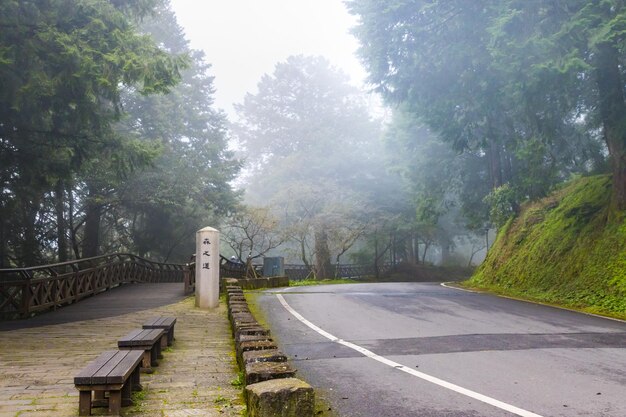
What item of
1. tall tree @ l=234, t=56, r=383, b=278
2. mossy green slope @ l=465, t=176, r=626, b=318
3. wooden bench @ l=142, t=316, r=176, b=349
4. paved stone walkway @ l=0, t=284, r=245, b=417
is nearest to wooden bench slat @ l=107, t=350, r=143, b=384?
paved stone walkway @ l=0, t=284, r=245, b=417

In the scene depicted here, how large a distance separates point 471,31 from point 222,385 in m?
13.7

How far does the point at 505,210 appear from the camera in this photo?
73.9ft

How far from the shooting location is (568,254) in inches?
611

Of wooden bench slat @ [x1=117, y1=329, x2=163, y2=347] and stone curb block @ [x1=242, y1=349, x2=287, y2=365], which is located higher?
wooden bench slat @ [x1=117, y1=329, x2=163, y2=347]

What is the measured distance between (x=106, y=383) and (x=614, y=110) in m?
14.5

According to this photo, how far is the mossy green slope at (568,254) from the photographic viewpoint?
1307 centimetres

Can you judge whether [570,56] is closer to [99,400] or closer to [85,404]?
[99,400]

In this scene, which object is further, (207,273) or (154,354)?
(207,273)

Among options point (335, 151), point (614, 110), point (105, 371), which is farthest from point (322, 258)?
point (105, 371)

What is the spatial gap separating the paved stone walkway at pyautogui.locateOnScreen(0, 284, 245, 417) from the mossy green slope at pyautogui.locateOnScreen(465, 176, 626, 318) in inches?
368

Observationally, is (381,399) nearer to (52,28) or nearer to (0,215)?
(52,28)

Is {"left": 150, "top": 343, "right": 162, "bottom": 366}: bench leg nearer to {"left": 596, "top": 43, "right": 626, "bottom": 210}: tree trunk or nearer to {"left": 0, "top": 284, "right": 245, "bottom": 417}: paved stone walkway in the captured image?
{"left": 0, "top": 284, "right": 245, "bottom": 417}: paved stone walkway

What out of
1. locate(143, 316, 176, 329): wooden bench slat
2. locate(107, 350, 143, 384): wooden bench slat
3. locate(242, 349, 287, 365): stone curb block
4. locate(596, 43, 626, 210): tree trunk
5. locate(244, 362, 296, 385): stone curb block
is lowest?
locate(244, 362, 296, 385): stone curb block

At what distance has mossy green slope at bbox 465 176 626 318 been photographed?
42.9ft
